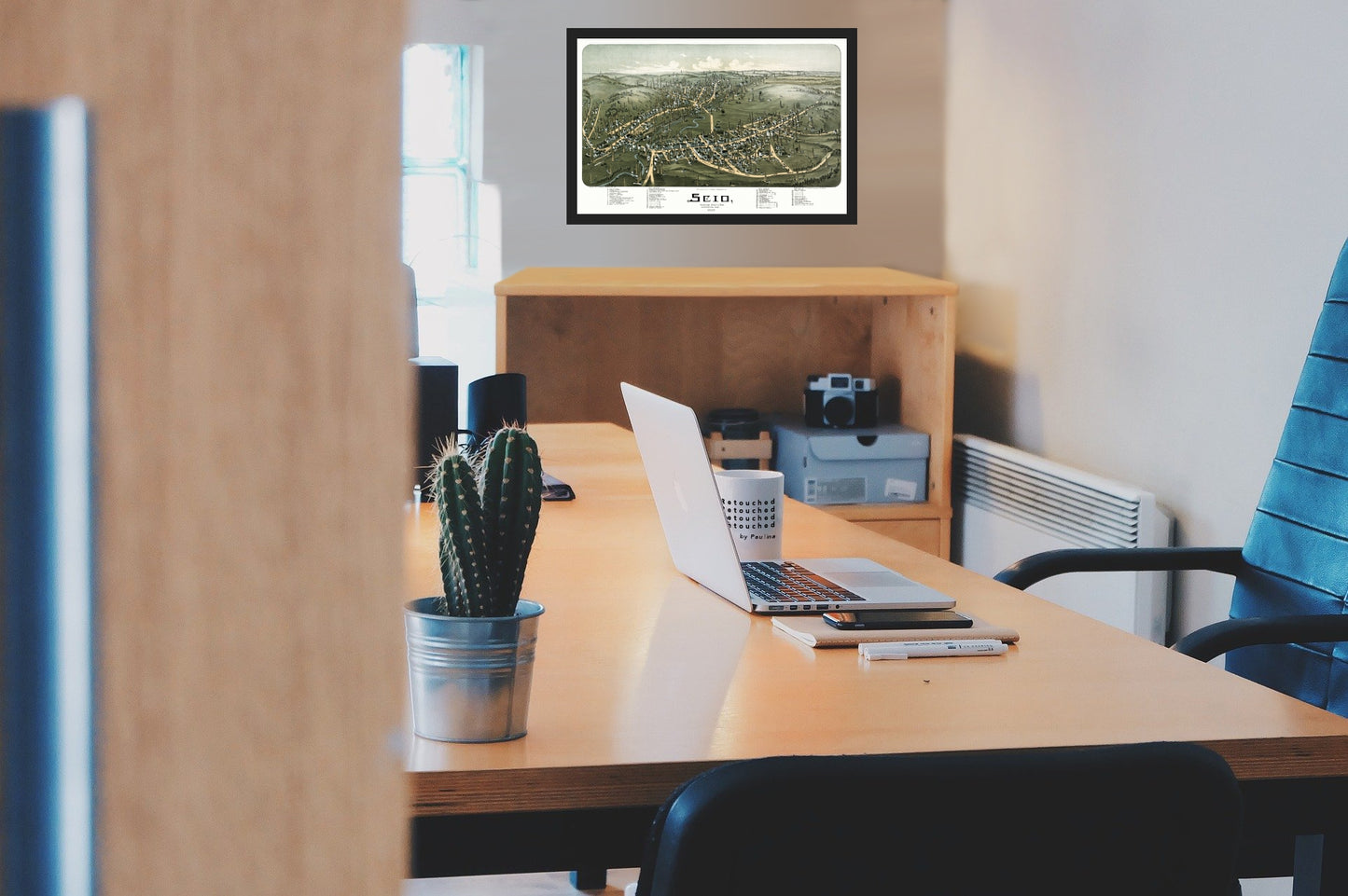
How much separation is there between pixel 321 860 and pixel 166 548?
43 mm

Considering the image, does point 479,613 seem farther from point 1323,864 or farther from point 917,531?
point 917,531

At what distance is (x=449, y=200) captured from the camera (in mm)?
4133

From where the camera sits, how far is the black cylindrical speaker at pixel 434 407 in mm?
2127

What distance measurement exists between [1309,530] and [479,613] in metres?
1.29

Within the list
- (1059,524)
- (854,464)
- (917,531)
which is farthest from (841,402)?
→ (1059,524)

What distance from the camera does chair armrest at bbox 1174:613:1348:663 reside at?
158 centimetres

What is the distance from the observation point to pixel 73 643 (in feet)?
0.48

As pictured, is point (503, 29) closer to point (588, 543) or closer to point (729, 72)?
point (729, 72)

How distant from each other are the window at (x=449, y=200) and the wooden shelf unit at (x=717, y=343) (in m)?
0.18

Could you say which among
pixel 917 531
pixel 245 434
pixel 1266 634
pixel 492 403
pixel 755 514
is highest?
pixel 245 434

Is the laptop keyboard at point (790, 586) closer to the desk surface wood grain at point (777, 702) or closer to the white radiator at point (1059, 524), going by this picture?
the desk surface wood grain at point (777, 702)

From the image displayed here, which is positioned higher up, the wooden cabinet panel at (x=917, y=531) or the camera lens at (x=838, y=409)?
the camera lens at (x=838, y=409)

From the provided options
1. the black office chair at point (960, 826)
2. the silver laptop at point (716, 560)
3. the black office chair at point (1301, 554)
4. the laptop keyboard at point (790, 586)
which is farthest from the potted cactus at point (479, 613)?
the black office chair at point (1301, 554)

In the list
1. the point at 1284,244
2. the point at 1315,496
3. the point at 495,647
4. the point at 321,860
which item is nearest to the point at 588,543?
the point at 495,647
